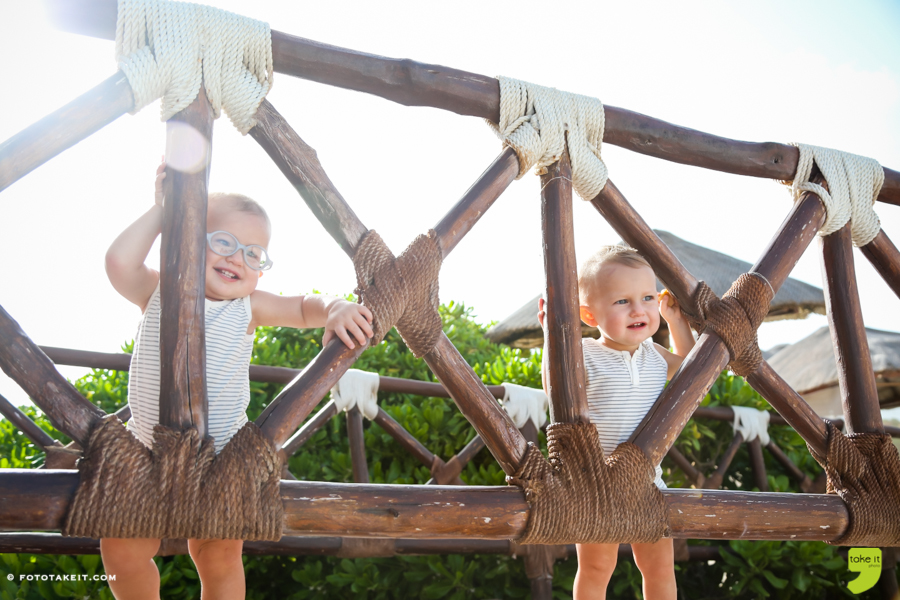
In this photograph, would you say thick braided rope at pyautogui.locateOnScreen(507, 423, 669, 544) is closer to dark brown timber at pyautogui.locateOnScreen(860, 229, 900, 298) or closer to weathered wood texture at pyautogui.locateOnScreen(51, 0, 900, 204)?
weathered wood texture at pyautogui.locateOnScreen(51, 0, 900, 204)

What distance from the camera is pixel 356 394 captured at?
2.98 meters

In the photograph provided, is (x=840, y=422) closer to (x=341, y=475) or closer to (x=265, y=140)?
(x=341, y=475)

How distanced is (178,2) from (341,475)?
103 inches

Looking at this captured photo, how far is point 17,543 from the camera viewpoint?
238 cm

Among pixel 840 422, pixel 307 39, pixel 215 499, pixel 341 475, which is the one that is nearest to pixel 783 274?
pixel 307 39

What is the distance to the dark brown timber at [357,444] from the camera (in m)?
3.03

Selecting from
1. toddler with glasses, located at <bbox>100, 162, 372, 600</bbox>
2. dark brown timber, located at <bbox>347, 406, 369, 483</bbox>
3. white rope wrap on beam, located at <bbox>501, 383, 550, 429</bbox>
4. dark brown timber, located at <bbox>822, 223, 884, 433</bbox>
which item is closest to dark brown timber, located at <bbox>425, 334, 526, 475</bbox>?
toddler with glasses, located at <bbox>100, 162, 372, 600</bbox>

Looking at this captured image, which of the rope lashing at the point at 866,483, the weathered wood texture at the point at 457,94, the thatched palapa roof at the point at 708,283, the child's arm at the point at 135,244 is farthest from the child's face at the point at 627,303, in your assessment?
the thatched palapa roof at the point at 708,283

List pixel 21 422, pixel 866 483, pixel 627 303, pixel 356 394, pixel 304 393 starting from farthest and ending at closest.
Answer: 1. pixel 356 394
2. pixel 21 422
3. pixel 627 303
4. pixel 866 483
5. pixel 304 393

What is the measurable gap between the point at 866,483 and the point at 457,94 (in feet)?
5.52

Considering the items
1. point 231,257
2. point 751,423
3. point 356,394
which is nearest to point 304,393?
point 231,257

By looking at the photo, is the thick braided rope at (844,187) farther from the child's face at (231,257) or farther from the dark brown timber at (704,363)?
the child's face at (231,257)

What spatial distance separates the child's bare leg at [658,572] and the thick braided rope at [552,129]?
1.20 meters

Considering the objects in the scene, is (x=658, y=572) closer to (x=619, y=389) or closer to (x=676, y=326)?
(x=619, y=389)
